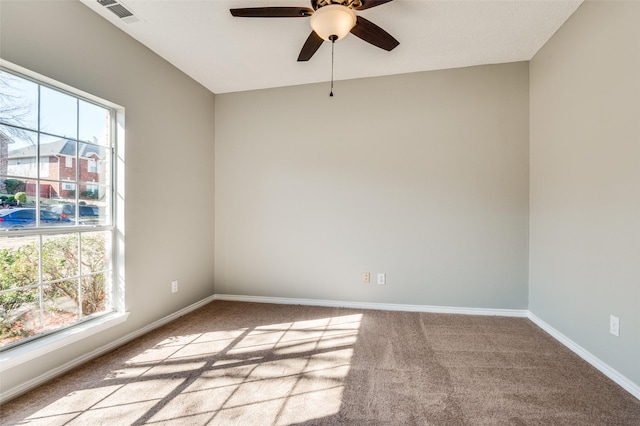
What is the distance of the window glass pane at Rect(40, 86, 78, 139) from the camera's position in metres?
1.92

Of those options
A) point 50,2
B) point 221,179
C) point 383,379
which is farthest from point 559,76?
point 50,2

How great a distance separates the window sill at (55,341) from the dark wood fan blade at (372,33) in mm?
2933

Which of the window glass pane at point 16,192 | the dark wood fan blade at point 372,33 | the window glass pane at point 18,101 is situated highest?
the dark wood fan blade at point 372,33

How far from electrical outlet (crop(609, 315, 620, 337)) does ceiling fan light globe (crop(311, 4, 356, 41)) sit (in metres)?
2.63

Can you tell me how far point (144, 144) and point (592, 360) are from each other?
4.09 m

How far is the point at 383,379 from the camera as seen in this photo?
1.91m

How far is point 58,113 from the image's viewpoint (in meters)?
2.01

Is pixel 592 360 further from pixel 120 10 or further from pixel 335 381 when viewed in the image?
pixel 120 10

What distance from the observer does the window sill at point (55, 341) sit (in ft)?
5.54

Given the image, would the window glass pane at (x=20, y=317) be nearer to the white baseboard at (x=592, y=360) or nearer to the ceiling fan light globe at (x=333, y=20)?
the ceiling fan light globe at (x=333, y=20)

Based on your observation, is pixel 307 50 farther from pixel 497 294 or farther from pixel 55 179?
pixel 497 294

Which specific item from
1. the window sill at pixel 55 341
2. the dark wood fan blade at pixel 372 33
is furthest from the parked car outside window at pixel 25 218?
the dark wood fan blade at pixel 372 33

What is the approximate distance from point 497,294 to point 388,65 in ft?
8.99

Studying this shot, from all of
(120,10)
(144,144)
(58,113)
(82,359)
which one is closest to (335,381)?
(82,359)
